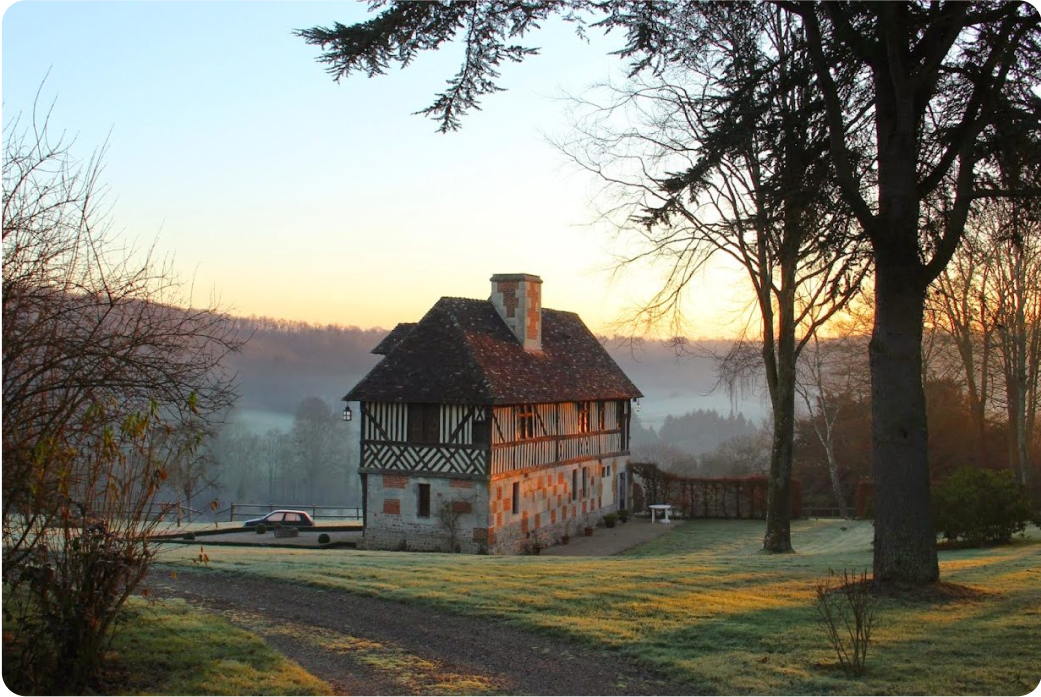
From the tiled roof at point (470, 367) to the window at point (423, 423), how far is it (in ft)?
1.38

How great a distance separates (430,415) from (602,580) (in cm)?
1293

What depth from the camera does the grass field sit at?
24.1 feet

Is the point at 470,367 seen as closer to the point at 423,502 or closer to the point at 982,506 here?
the point at 423,502

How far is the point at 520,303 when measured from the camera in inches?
1124

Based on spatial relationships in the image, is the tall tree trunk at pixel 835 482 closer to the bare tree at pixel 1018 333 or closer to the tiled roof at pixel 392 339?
the bare tree at pixel 1018 333

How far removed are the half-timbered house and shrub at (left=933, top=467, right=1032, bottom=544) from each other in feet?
36.4

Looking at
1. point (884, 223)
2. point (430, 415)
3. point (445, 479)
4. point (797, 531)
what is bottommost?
point (797, 531)

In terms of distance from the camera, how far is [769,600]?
10.5 metres

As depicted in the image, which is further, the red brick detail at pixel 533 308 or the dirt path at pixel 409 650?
the red brick detail at pixel 533 308

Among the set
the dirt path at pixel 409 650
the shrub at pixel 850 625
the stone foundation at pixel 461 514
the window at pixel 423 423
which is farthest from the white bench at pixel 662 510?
the dirt path at pixel 409 650

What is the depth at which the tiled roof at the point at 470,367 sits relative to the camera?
2425cm

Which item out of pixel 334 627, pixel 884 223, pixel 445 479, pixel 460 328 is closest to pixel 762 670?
pixel 334 627

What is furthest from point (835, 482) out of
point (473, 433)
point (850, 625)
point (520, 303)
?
point (850, 625)

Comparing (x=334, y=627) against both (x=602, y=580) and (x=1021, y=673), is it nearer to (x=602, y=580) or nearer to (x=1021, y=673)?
(x=602, y=580)
